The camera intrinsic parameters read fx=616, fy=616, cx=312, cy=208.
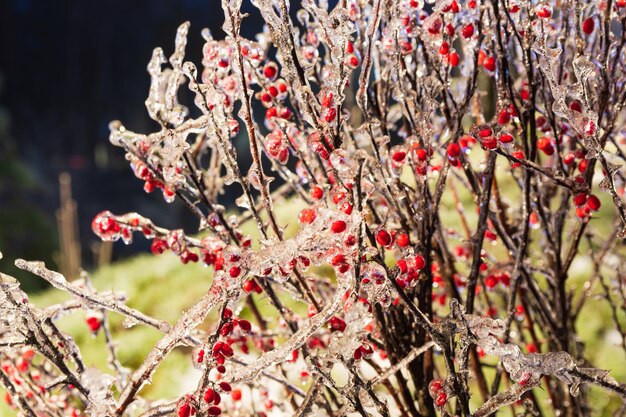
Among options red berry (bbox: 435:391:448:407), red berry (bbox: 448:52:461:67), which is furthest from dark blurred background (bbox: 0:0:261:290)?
red berry (bbox: 435:391:448:407)

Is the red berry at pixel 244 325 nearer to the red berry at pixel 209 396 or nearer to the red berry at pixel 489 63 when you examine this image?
the red berry at pixel 209 396

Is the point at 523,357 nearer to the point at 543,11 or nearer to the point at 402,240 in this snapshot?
the point at 402,240

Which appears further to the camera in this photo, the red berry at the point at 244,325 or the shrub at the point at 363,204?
the red berry at the point at 244,325

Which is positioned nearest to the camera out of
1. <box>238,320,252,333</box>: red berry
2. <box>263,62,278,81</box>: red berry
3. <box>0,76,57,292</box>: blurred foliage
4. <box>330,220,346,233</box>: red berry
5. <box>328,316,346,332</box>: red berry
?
<box>330,220,346,233</box>: red berry

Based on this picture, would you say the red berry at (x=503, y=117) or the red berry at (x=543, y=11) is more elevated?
the red berry at (x=543, y=11)

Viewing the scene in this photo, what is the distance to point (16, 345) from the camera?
3.60ft

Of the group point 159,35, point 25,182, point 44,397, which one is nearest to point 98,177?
point 159,35

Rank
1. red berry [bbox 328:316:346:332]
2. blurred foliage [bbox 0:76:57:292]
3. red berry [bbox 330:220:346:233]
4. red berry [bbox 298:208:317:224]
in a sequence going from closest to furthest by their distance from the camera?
1. red berry [bbox 330:220:346:233]
2. red berry [bbox 298:208:317:224]
3. red berry [bbox 328:316:346:332]
4. blurred foliage [bbox 0:76:57:292]

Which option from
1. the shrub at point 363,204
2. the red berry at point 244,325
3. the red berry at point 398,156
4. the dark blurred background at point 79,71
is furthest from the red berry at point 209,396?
the dark blurred background at point 79,71

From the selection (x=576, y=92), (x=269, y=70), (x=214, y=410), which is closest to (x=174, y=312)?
(x=269, y=70)

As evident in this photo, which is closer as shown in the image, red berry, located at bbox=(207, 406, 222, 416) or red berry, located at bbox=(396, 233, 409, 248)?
red berry, located at bbox=(207, 406, 222, 416)

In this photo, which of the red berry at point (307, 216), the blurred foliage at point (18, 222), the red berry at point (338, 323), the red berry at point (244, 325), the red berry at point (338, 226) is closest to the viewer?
the red berry at point (338, 226)

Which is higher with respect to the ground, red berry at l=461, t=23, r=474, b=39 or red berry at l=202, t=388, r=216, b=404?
red berry at l=461, t=23, r=474, b=39

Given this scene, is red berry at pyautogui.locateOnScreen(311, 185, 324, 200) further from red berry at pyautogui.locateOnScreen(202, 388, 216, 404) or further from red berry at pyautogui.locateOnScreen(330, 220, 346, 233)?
red berry at pyautogui.locateOnScreen(202, 388, 216, 404)
